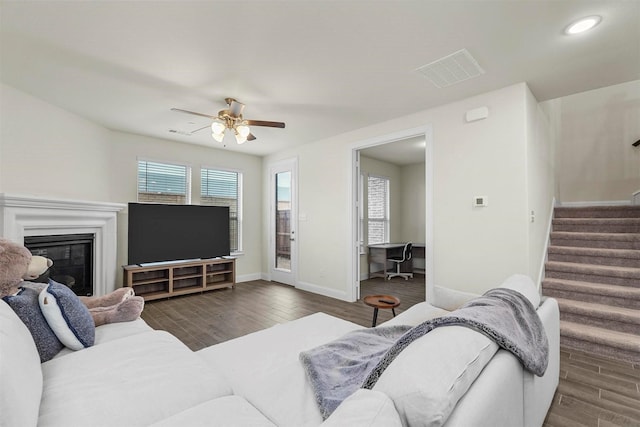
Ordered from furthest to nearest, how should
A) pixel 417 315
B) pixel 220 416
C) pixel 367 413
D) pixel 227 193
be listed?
pixel 227 193, pixel 417 315, pixel 220 416, pixel 367 413

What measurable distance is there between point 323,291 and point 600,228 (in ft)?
13.2

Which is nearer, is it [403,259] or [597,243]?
[597,243]

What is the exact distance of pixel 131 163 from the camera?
4.57 metres

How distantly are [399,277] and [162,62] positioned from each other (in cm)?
555

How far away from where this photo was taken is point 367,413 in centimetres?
74

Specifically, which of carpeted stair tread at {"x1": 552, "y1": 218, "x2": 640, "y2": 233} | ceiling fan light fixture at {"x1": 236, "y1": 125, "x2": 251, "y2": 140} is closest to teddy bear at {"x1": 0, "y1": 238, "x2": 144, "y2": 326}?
ceiling fan light fixture at {"x1": 236, "y1": 125, "x2": 251, "y2": 140}

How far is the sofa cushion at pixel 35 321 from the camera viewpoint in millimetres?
1465

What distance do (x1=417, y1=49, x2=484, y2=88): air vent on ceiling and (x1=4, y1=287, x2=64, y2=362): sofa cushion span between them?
10.4 ft

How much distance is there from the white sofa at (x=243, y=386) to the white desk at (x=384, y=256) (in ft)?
13.8

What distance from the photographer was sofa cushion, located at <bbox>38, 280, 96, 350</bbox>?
157 cm

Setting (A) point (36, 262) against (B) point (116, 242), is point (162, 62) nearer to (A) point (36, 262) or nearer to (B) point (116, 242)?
(A) point (36, 262)

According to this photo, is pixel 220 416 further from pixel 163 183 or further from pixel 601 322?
pixel 163 183

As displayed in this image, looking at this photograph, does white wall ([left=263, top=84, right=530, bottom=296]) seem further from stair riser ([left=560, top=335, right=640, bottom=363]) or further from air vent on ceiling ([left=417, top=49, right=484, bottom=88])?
stair riser ([left=560, top=335, right=640, bottom=363])

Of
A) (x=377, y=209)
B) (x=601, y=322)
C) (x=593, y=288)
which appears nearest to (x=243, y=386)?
(x=601, y=322)
